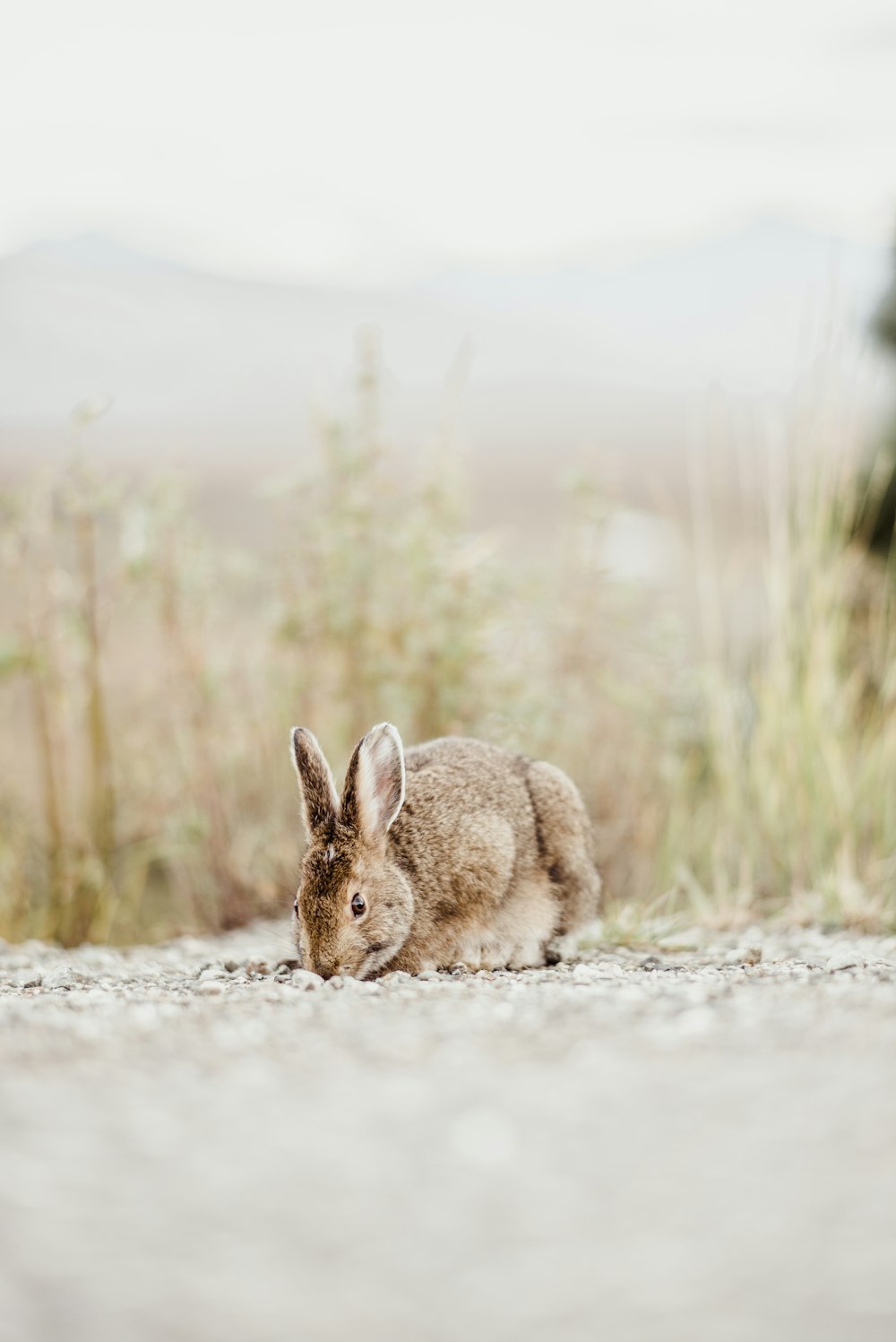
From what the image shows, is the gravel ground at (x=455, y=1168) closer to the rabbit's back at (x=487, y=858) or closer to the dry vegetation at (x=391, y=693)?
the rabbit's back at (x=487, y=858)

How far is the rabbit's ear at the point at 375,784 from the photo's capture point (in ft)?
13.7

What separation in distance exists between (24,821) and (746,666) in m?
3.86

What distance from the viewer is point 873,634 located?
8.04 m

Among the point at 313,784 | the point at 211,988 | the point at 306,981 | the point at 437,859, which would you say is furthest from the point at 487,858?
the point at 211,988

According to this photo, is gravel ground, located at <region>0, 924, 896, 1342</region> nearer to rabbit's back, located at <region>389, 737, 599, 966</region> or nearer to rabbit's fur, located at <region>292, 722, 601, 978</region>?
rabbit's fur, located at <region>292, 722, 601, 978</region>

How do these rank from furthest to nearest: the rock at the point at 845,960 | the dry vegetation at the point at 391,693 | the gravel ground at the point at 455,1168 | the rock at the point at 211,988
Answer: the dry vegetation at the point at 391,693 → the rock at the point at 845,960 → the rock at the point at 211,988 → the gravel ground at the point at 455,1168

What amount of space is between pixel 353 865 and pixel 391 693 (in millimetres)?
2303

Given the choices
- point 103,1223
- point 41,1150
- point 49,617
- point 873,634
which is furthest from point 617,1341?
point 873,634

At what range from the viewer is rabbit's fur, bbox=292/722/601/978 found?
13.5 ft

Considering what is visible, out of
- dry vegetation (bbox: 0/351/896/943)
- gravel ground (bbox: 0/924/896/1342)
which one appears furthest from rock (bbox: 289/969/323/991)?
dry vegetation (bbox: 0/351/896/943)

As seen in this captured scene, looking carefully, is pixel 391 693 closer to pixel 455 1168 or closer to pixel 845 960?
pixel 845 960

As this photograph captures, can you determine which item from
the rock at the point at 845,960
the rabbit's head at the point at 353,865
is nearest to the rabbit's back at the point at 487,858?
the rabbit's head at the point at 353,865

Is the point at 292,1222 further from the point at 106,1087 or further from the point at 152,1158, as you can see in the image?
the point at 106,1087

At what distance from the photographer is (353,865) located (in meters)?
4.15
